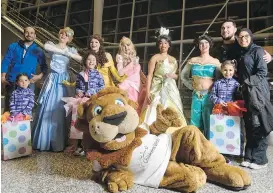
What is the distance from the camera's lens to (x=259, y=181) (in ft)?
2.18

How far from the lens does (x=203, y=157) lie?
606 mm

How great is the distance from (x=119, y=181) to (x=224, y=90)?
482 mm

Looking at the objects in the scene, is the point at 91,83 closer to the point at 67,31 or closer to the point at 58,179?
the point at 67,31

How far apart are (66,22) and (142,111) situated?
39cm

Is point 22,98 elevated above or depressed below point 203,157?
above

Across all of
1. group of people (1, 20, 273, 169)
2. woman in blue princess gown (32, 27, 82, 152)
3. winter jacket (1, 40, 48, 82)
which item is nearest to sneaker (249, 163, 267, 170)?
group of people (1, 20, 273, 169)

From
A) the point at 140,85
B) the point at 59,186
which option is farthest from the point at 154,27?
the point at 59,186

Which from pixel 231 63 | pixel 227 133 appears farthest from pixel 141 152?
pixel 231 63

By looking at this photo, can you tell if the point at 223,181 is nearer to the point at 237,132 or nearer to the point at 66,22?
the point at 237,132

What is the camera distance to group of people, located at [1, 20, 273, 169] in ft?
2.60

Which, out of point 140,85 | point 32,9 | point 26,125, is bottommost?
point 26,125

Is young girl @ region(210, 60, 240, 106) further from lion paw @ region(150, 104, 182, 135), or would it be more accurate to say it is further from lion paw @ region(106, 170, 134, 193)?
lion paw @ region(106, 170, 134, 193)

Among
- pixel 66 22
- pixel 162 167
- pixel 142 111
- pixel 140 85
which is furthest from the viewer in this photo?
pixel 140 85

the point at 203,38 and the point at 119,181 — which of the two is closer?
the point at 119,181
